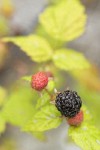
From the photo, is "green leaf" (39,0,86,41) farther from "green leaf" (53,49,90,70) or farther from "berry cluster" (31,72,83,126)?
"berry cluster" (31,72,83,126)

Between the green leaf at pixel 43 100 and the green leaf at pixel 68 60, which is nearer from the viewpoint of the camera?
A: the green leaf at pixel 43 100

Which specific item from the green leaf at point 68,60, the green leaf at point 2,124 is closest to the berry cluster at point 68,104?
the green leaf at point 68,60

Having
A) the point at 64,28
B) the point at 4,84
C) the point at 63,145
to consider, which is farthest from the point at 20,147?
the point at 64,28

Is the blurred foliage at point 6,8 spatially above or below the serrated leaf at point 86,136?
below

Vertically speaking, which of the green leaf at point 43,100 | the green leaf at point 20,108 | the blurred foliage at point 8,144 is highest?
the green leaf at point 43,100

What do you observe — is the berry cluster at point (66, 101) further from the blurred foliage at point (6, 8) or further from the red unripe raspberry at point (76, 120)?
the blurred foliage at point (6, 8)

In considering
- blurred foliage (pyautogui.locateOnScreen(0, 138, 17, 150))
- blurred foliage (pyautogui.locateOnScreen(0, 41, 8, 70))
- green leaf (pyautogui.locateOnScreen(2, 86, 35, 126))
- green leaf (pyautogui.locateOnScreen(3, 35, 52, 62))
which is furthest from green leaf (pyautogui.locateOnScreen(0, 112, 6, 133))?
blurred foliage (pyautogui.locateOnScreen(0, 41, 8, 70))
